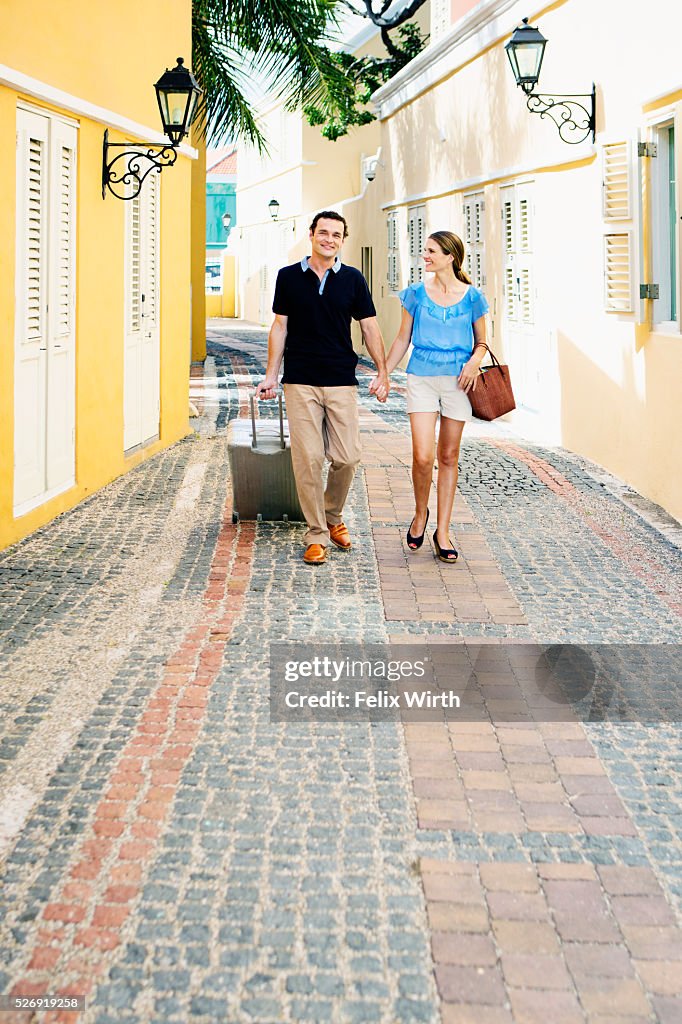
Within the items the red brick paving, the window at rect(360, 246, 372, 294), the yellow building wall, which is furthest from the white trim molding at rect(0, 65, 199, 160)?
the window at rect(360, 246, 372, 294)

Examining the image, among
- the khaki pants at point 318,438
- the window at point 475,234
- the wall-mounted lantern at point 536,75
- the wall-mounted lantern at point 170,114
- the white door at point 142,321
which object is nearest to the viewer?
the khaki pants at point 318,438

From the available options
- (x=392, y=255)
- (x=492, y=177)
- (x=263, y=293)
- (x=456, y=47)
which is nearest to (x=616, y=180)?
(x=492, y=177)

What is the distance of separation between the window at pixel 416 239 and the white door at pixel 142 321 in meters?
8.68

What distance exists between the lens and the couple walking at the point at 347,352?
24.5 ft

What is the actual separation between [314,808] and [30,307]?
5002 mm

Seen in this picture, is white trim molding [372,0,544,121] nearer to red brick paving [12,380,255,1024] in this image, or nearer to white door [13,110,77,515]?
white door [13,110,77,515]

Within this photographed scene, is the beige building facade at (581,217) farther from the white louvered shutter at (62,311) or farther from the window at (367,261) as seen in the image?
the window at (367,261)

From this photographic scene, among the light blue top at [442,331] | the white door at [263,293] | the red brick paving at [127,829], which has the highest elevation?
the white door at [263,293]

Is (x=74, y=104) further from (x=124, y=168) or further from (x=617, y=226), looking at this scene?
(x=617, y=226)

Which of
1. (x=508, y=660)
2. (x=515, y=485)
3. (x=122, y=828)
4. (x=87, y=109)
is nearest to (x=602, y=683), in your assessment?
(x=508, y=660)

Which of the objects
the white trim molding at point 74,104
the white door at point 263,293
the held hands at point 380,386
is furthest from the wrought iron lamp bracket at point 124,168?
the white door at point 263,293
